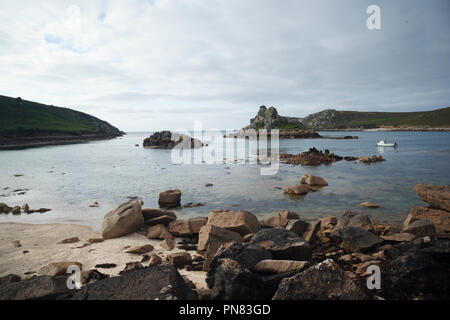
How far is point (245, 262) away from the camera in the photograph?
650 cm

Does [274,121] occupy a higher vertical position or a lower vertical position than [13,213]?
higher

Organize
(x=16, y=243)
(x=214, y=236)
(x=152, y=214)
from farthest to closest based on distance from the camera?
1. (x=152, y=214)
2. (x=16, y=243)
3. (x=214, y=236)

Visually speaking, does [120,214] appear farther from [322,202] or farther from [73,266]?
[322,202]

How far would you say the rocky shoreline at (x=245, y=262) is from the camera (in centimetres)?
513

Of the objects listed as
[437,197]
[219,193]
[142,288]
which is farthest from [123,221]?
[437,197]

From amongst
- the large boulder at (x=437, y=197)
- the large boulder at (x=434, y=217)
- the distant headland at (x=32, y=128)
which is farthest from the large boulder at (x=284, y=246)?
the distant headland at (x=32, y=128)

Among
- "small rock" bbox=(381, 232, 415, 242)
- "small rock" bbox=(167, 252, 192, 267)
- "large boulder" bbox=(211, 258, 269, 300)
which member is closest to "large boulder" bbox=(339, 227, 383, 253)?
"small rock" bbox=(381, 232, 415, 242)

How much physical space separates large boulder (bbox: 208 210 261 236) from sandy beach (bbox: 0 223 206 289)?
2.02 metres

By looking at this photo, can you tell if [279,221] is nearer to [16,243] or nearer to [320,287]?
[320,287]

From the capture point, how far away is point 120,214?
41.1 ft

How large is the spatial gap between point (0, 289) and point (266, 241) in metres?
7.05

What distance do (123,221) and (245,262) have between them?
8.09 m

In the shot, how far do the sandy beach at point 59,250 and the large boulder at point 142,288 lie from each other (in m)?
1.72

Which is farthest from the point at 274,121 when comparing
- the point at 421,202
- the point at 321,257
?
the point at 321,257
